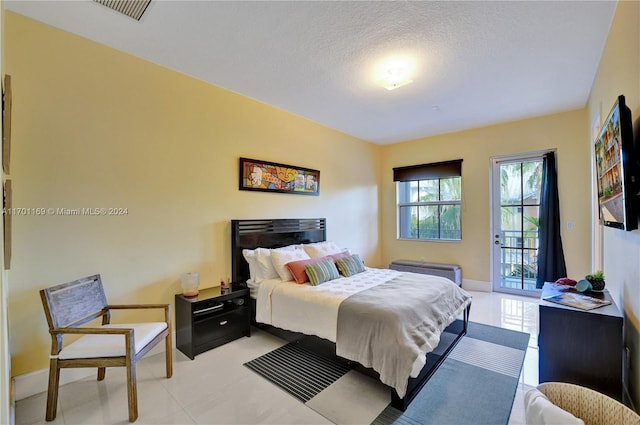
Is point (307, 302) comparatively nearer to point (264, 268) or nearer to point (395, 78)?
point (264, 268)

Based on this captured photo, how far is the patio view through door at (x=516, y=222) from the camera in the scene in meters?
4.35

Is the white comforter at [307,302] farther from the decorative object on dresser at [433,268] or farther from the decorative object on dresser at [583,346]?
the decorative object on dresser at [433,268]

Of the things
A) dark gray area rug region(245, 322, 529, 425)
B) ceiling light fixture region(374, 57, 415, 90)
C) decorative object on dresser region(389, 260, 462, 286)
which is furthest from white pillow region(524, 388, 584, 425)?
decorative object on dresser region(389, 260, 462, 286)

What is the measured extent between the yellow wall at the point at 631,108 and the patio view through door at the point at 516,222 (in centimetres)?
203

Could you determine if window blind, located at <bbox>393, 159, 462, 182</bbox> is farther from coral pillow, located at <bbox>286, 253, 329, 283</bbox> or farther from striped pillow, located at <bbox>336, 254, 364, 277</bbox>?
coral pillow, located at <bbox>286, 253, 329, 283</bbox>

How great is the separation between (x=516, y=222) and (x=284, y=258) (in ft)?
12.3

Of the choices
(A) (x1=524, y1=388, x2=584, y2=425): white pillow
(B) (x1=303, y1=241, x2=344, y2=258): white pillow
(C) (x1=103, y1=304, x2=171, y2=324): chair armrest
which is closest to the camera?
(A) (x1=524, y1=388, x2=584, y2=425): white pillow

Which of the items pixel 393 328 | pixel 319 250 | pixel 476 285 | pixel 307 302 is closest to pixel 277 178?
pixel 319 250

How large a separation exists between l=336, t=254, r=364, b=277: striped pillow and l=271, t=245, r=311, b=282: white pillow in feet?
1.46

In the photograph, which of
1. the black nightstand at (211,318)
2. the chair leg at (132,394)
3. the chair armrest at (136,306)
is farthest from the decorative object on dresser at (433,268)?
the chair leg at (132,394)

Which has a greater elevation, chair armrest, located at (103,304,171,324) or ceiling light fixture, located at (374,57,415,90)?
ceiling light fixture, located at (374,57,415,90)

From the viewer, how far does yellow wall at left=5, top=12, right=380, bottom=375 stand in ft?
6.86

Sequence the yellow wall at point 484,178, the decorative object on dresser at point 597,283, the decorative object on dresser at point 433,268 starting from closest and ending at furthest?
1. the decorative object on dresser at point 597,283
2. the yellow wall at point 484,178
3. the decorative object on dresser at point 433,268

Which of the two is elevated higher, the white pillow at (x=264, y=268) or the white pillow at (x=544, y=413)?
the white pillow at (x=264, y=268)
